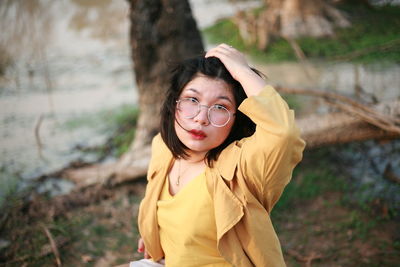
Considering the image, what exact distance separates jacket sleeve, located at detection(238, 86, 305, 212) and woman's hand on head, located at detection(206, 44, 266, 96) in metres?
0.05

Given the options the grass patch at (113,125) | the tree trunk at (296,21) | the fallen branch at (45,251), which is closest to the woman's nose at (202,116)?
the fallen branch at (45,251)

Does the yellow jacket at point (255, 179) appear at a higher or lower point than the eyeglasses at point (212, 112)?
lower

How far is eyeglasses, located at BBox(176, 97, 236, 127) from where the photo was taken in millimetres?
1582

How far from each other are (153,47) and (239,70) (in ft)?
6.98

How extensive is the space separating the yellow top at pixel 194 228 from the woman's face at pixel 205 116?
0.17m

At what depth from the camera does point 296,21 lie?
8.11 m

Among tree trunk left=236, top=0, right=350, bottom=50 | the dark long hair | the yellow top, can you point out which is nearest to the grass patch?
the dark long hair

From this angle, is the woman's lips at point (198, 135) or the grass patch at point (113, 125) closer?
the woman's lips at point (198, 135)

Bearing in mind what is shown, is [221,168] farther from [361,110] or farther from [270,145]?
[361,110]

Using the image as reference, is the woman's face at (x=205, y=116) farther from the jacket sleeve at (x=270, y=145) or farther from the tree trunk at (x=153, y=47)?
the tree trunk at (x=153, y=47)

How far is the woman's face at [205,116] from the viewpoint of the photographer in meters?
1.58

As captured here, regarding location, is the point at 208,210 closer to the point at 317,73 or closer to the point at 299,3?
the point at 317,73

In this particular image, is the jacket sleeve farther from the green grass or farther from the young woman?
the green grass

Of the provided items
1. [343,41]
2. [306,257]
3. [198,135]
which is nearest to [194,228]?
[198,135]
